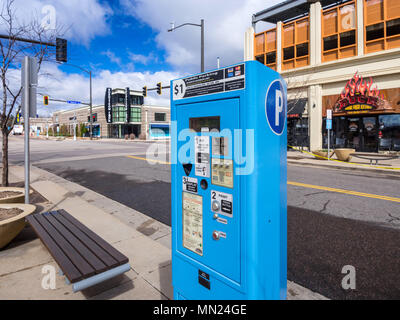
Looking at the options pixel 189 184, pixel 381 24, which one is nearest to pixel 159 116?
pixel 381 24

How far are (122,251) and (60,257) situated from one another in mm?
1135

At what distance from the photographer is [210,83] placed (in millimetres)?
2002

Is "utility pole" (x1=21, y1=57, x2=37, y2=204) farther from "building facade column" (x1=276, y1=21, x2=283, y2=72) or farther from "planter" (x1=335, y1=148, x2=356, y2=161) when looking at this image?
"building facade column" (x1=276, y1=21, x2=283, y2=72)

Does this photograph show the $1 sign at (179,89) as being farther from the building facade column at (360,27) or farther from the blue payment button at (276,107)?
the building facade column at (360,27)

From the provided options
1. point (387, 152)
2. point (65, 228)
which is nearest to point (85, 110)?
point (387, 152)

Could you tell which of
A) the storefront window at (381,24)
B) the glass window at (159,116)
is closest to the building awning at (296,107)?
the storefront window at (381,24)

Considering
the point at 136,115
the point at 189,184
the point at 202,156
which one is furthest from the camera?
the point at 136,115

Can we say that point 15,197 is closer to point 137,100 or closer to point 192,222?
point 192,222

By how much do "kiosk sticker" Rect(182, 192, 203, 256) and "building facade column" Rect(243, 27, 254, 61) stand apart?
2530cm

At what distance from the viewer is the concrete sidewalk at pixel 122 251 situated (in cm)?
280

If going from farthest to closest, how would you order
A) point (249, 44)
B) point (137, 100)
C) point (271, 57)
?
point (137, 100), point (249, 44), point (271, 57)

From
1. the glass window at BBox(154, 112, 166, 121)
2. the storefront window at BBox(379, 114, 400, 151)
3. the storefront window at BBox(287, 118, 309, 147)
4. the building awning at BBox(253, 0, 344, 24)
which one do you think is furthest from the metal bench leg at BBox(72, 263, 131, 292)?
the glass window at BBox(154, 112, 166, 121)

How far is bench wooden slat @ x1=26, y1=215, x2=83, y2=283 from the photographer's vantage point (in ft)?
7.79
